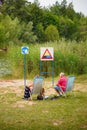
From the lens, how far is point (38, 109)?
11.3m

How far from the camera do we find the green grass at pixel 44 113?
30.0 feet

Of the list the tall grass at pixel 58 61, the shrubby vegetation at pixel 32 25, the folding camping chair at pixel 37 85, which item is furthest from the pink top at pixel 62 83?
the shrubby vegetation at pixel 32 25

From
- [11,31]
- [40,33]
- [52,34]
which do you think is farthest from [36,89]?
[40,33]

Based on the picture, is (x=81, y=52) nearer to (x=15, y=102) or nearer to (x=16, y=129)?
(x=15, y=102)

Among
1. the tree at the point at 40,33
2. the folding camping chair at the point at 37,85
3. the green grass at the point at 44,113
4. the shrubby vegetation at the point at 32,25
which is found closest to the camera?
the green grass at the point at 44,113

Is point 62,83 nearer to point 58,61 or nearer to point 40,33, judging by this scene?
point 58,61

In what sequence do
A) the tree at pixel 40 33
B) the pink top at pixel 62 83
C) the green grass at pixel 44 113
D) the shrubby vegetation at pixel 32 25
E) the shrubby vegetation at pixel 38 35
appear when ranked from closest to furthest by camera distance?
the green grass at pixel 44 113 → the pink top at pixel 62 83 → the shrubby vegetation at pixel 38 35 → the shrubby vegetation at pixel 32 25 → the tree at pixel 40 33

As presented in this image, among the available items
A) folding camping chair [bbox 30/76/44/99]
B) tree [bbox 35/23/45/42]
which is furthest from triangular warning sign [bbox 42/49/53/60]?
tree [bbox 35/23/45/42]

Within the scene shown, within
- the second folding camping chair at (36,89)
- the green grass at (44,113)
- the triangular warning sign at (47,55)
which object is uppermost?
the triangular warning sign at (47,55)

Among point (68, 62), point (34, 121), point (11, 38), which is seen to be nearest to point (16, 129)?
point (34, 121)

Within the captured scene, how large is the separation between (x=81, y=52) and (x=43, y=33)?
5850 cm

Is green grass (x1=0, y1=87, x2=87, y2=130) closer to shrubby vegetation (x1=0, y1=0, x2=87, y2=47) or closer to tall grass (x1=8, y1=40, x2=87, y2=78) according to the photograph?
tall grass (x1=8, y1=40, x2=87, y2=78)

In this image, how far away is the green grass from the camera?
916 centimetres

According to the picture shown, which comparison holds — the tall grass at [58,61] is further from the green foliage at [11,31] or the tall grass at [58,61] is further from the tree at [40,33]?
the tree at [40,33]
